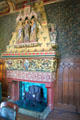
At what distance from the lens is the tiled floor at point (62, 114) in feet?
10.5

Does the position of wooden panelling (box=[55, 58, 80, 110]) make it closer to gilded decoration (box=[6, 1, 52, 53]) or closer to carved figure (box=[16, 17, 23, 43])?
gilded decoration (box=[6, 1, 52, 53])

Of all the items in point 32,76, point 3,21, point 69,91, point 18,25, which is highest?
point 3,21

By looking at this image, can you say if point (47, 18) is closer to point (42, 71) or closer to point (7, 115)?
→ point (42, 71)

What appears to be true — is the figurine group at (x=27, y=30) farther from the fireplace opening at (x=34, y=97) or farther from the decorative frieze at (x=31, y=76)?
the fireplace opening at (x=34, y=97)

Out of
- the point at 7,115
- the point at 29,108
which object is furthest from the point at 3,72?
the point at 7,115

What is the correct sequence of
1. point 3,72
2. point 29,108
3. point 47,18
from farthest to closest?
point 3,72 → point 47,18 → point 29,108

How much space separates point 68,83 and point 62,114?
113 cm

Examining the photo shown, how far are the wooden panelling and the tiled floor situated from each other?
0.74 ft

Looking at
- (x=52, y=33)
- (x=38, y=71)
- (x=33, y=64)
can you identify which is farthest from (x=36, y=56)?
(x=52, y=33)

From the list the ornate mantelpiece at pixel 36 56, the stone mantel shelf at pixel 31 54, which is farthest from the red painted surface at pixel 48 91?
the stone mantel shelf at pixel 31 54

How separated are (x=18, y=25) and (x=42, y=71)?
237 cm

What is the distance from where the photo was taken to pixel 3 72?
5125 mm

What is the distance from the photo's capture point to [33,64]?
3.90 meters

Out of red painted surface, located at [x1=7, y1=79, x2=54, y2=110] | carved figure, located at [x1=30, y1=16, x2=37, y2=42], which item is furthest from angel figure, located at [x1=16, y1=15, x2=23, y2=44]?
red painted surface, located at [x1=7, y1=79, x2=54, y2=110]
